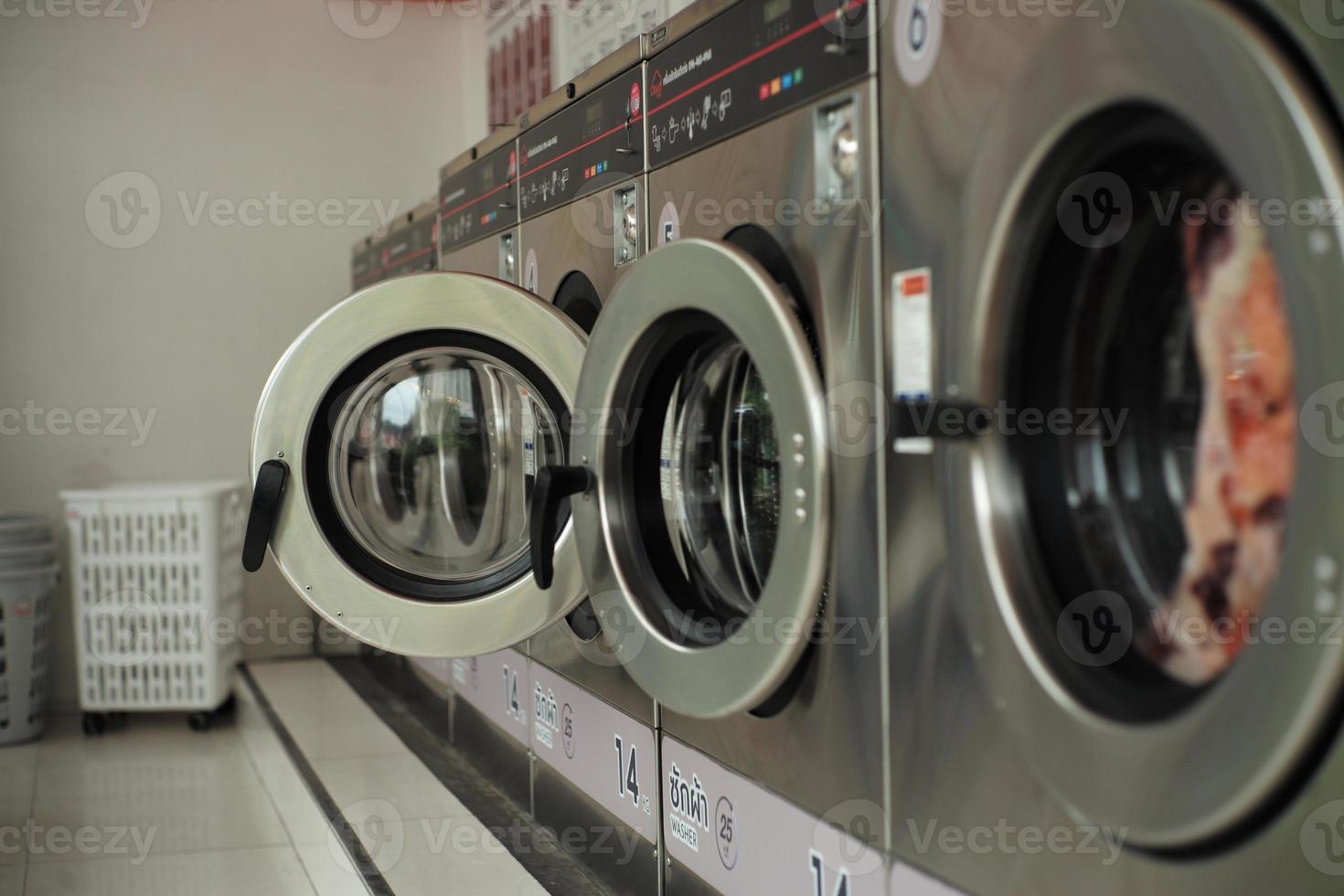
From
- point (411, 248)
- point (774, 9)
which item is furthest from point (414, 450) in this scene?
point (411, 248)

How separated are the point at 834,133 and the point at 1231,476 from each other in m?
0.61

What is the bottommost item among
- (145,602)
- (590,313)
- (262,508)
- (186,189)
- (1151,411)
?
(145,602)

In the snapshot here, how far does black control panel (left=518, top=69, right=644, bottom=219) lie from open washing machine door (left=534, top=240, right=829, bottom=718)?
0.39 m

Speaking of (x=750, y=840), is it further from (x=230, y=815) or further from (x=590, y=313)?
(x=230, y=815)

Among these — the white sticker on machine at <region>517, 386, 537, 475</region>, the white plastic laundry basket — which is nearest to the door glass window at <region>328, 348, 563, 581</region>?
the white sticker on machine at <region>517, 386, 537, 475</region>

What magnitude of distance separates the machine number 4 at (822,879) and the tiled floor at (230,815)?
83 centimetres

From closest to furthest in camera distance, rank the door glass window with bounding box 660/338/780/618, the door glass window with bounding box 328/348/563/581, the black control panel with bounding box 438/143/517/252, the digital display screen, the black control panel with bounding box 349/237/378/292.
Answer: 1. the digital display screen
2. the door glass window with bounding box 660/338/780/618
3. the door glass window with bounding box 328/348/563/581
4. the black control panel with bounding box 438/143/517/252
5. the black control panel with bounding box 349/237/378/292

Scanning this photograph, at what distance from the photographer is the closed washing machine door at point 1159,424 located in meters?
0.74

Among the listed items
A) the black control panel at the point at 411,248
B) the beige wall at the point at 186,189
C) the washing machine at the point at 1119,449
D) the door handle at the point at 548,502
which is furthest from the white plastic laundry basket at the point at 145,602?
the washing machine at the point at 1119,449

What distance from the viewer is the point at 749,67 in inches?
59.0

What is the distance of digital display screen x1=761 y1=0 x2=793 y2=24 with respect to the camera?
141 cm

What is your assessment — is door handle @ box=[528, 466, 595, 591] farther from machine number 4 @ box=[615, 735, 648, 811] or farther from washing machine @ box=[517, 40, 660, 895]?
machine number 4 @ box=[615, 735, 648, 811]

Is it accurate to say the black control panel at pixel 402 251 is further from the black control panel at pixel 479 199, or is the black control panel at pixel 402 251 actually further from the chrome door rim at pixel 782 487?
the chrome door rim at pixel 782 487

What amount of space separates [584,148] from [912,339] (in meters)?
1.08
